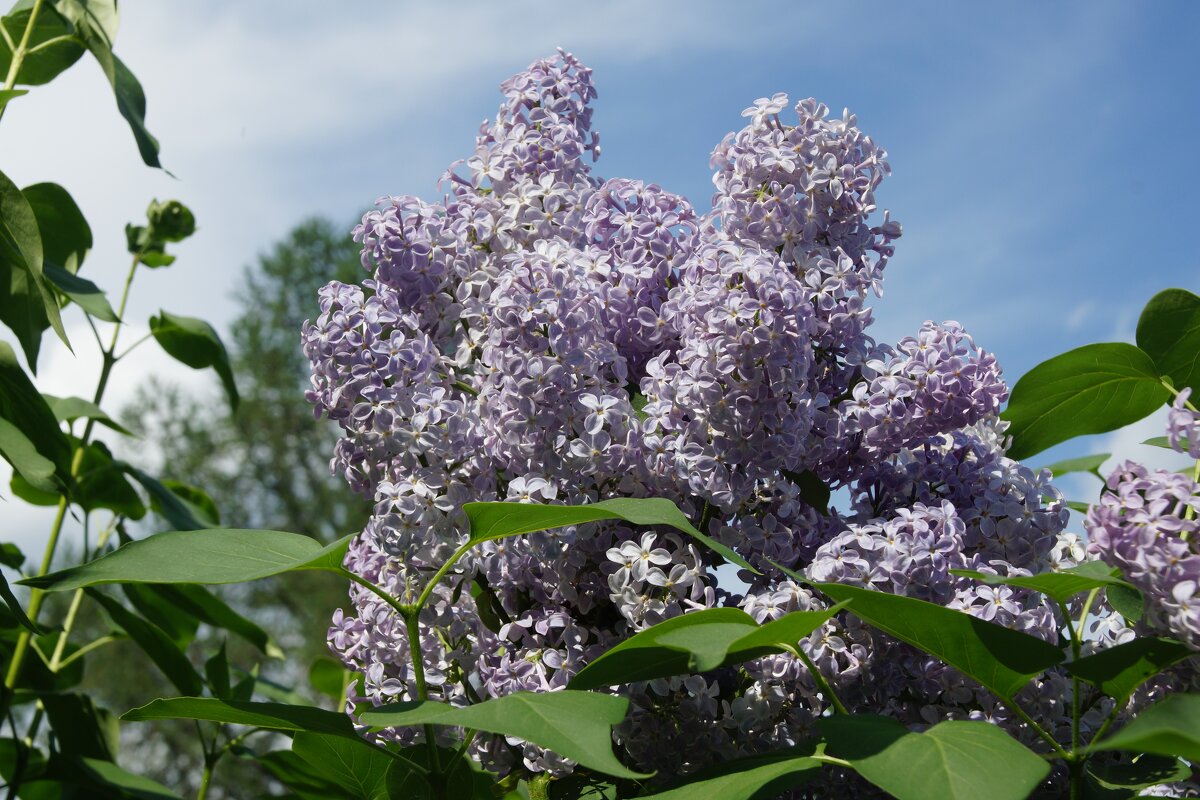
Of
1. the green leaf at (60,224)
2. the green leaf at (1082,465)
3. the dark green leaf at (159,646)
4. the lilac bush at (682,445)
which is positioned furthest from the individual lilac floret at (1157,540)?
the green leaf at (60,224)

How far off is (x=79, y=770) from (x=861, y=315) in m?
0.72

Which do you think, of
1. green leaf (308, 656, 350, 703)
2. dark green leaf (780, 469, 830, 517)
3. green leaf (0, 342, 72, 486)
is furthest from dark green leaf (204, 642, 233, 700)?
dark green leaf (780, 469, 830, 517)

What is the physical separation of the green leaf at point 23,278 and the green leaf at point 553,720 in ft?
1.16

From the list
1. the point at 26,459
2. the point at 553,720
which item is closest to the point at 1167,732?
the point at 553,720

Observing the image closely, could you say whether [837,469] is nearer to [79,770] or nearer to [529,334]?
[529,334]

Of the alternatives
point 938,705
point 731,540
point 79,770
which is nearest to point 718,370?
point 731,540

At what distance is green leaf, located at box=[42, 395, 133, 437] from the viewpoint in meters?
1.08

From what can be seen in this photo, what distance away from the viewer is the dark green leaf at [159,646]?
0.93 metres

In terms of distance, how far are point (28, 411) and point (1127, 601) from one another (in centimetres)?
67

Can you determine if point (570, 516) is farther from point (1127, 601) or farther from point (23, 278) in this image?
point (23, 278)

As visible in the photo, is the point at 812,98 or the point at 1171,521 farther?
the point at 812,98

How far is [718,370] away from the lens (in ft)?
1.76

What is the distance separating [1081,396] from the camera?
2.06 feet

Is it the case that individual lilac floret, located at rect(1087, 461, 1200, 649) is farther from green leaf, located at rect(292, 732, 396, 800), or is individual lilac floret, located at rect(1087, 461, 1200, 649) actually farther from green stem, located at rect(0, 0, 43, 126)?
green stem, located at rect(0, 0, 43, 126)
